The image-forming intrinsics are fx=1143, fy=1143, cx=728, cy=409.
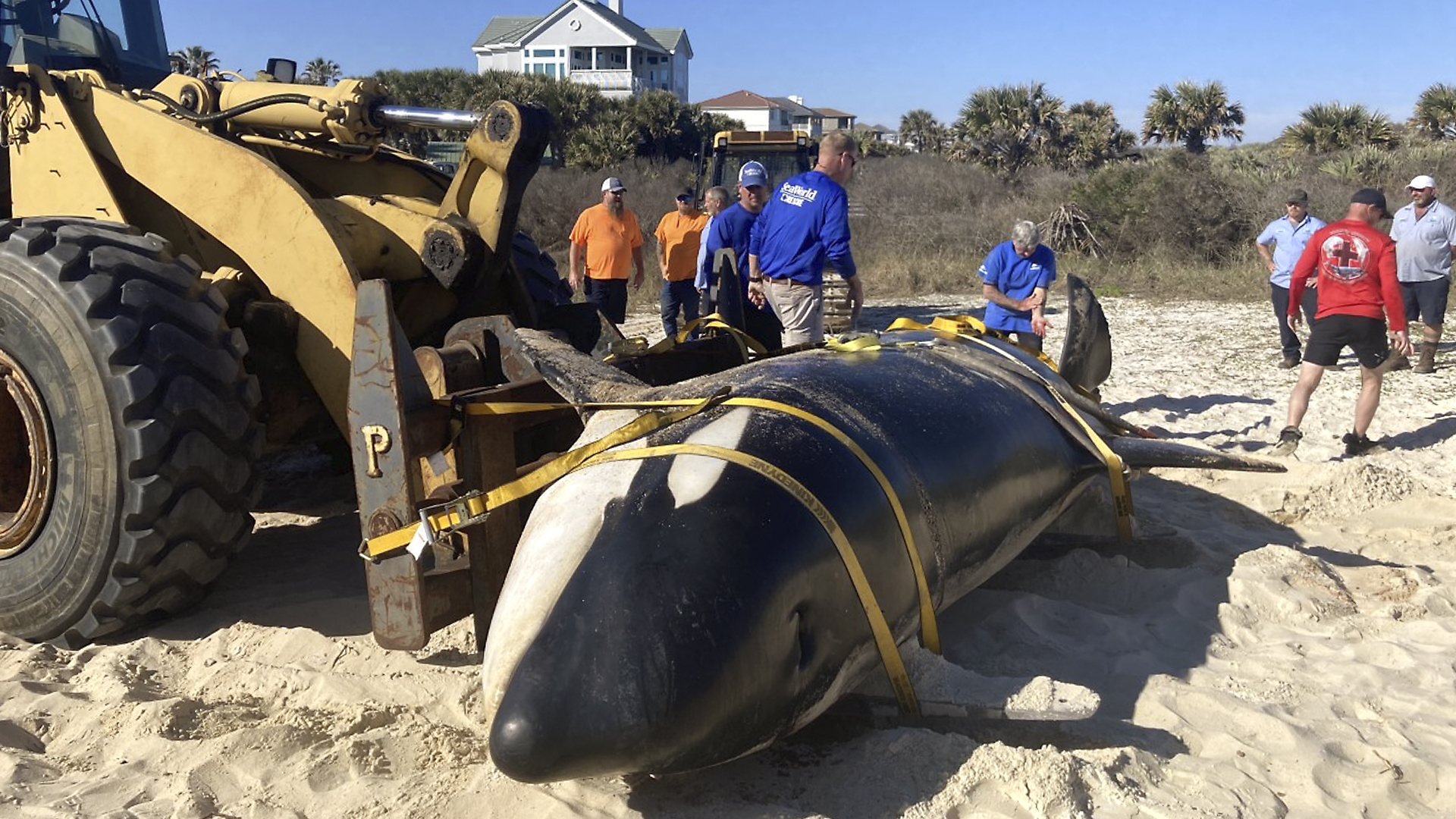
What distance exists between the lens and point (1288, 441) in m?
7.18

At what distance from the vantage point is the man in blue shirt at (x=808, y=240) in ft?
21.1

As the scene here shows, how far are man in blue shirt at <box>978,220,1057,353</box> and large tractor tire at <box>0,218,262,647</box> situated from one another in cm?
514

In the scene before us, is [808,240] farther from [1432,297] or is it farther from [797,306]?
[1432,297]

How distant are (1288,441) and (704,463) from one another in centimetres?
556

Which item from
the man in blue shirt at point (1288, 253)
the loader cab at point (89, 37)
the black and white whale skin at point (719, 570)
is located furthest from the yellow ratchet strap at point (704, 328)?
the man in blue shirt at point (1288, 253)

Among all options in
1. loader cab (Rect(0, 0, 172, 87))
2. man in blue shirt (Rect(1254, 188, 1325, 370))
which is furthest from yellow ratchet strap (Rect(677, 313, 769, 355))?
man in blue shirt (Rect(1254, 188, 1325, 370))

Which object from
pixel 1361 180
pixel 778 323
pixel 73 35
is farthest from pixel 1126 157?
pixel 73 35

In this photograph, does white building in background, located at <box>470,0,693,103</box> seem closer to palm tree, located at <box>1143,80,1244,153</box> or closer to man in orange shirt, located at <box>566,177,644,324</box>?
palm tree, located at <box>1143,80,1244,153</box>

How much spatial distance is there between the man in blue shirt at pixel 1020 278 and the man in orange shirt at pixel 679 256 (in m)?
3.42

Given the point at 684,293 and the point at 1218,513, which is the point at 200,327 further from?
the point at 684,293

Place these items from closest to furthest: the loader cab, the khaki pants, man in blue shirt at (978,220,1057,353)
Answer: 1. the loader cab
2. the khaki pants
3. man in blue shirt at (978,220,1057,353)

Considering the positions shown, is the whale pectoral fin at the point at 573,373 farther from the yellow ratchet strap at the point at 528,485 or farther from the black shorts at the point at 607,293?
the black shorts at the point at 607,293

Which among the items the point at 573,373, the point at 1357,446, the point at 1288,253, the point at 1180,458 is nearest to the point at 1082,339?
the point at 1180,458

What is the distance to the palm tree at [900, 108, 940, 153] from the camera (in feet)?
149
